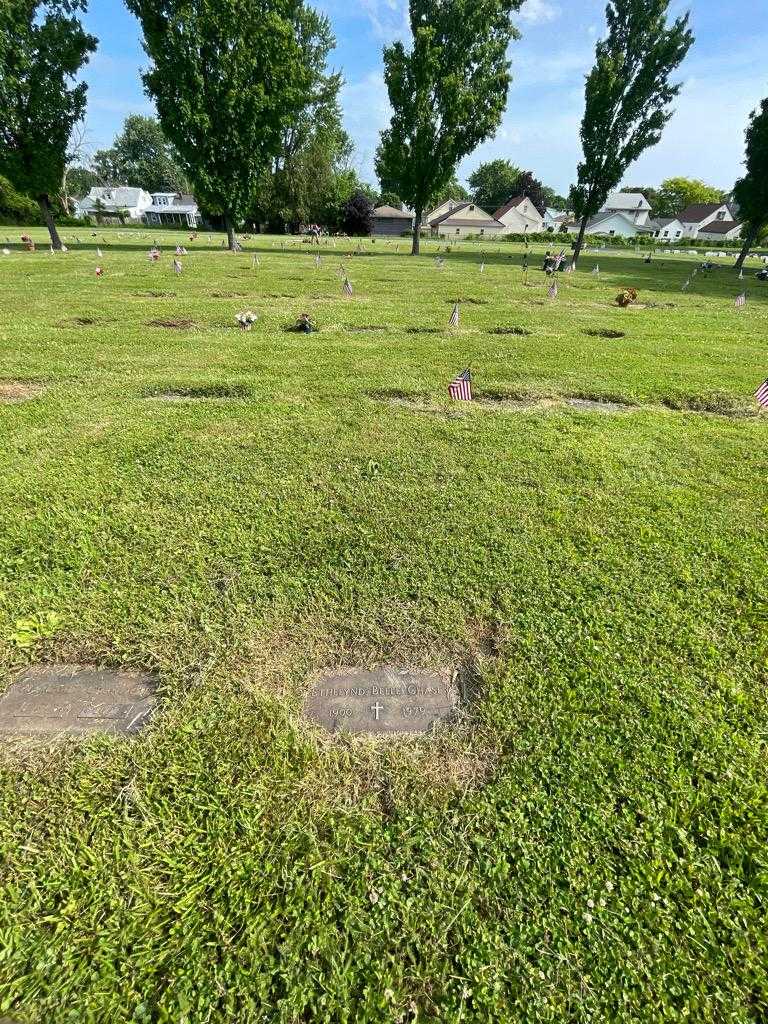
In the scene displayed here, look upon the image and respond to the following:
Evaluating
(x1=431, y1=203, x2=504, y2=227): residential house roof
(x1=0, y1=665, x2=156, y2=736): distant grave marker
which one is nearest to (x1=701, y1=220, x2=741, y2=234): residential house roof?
(x1=431, y1=203, x2=504, y2=227): residential house roof

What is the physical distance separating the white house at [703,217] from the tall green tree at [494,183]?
111ft

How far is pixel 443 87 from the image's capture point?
84.8 feet

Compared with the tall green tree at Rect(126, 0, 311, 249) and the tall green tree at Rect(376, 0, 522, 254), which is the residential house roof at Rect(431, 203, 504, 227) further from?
the tall green tree at Rect(126, 0, 311, 249)

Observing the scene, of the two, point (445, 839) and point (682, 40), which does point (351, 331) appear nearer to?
point (445, 839)

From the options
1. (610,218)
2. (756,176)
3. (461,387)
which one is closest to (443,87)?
(756,176)

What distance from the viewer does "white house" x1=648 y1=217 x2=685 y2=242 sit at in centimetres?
8312

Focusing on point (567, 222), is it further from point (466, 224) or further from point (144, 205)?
point (144, 205)

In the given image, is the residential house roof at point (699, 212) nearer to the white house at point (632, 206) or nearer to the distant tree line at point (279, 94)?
the white house at point (632, 206)

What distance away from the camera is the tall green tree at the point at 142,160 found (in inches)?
3393

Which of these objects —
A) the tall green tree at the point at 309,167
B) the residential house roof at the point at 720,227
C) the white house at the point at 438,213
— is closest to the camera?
the tall green tree at the point at 309,167

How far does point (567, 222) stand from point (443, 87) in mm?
54030

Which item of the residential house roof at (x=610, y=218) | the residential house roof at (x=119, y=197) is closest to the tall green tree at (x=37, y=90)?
the residential house roof at (x=119, y=197)

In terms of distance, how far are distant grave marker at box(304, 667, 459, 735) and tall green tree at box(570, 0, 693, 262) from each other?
30.7 meters

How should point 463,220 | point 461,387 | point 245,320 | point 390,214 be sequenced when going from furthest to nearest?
1. point 390,214
2. point 463,220
3. point 245,320
4. point 461,387
